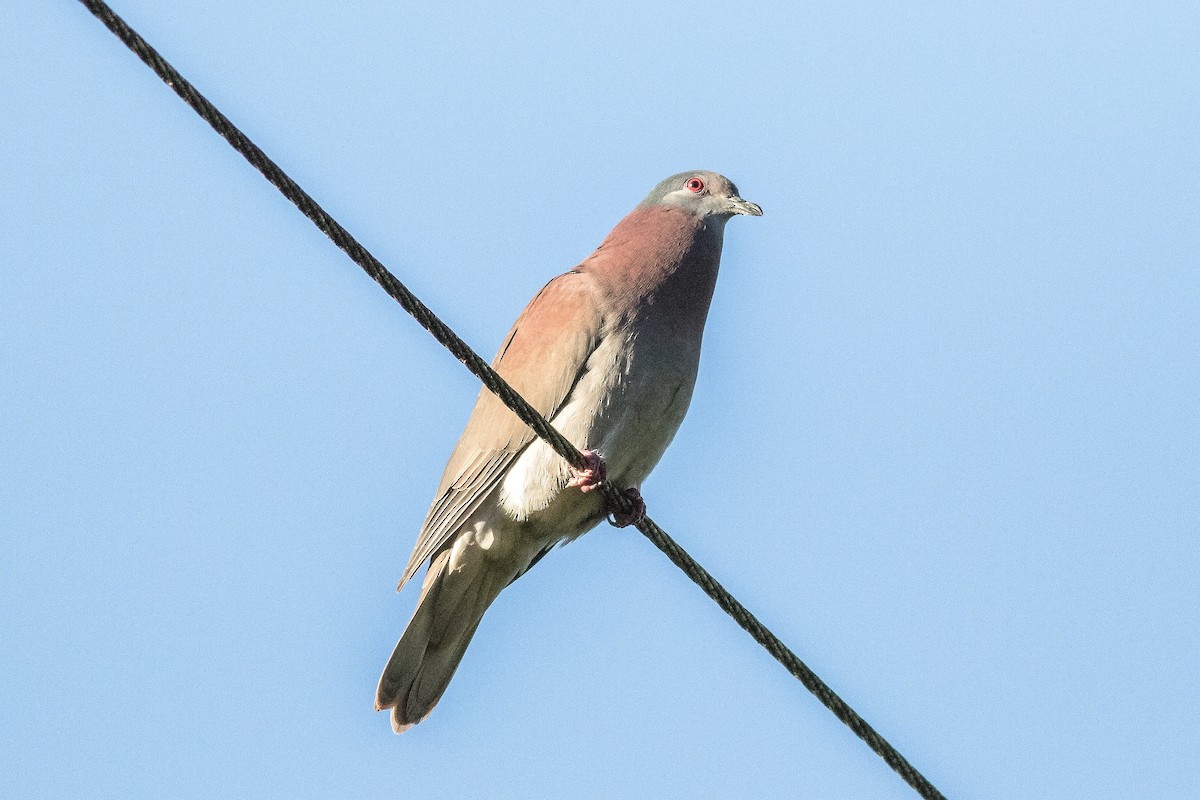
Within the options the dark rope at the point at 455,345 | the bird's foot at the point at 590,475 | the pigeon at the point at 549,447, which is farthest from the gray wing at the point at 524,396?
the dark rope at the point at 455,345

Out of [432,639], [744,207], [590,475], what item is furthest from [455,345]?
[744,207]

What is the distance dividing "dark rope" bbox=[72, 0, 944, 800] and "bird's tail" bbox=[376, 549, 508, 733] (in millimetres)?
1528

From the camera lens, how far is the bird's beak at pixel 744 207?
6.16 m

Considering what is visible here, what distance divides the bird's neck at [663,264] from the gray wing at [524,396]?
0.42 ft

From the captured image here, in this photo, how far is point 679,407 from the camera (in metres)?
5.36

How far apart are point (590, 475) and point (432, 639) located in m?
0.96

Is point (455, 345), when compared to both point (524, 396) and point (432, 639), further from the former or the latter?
point (432, 639)

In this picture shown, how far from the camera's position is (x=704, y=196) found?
20.4 ft

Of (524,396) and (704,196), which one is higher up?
(704,196)

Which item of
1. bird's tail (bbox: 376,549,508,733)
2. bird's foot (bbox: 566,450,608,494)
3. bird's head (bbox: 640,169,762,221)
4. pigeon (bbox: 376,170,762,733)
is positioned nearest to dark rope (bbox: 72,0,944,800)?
bird's foot (bbox: 566,450,608,494)

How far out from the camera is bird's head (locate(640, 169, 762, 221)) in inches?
243

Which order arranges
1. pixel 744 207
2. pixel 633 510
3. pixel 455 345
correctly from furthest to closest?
pixel 744 207 < pixel 633 510 < pixel 455 345

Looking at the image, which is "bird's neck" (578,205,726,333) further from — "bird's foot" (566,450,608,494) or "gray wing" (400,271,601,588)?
"bird's foot" (566,450,608,494)

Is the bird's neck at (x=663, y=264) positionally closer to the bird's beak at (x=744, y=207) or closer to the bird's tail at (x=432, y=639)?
the bird's beak at (x=744, y=207)
